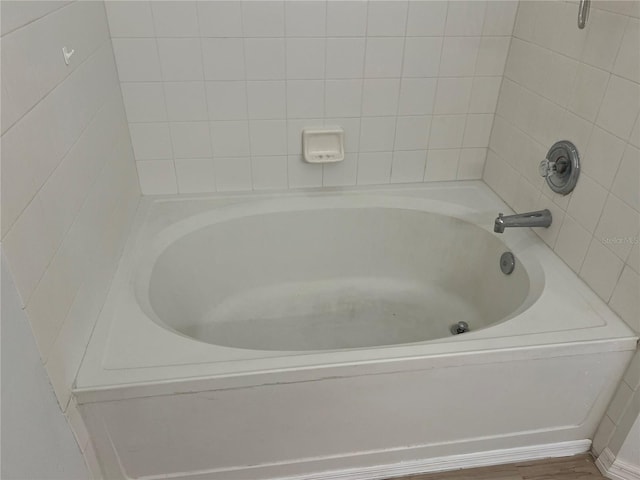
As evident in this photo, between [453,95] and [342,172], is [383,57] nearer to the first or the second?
[453,95]

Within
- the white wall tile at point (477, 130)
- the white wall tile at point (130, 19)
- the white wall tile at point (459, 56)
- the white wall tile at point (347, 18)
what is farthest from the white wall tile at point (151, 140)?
the white wall tile at point (477, 130)

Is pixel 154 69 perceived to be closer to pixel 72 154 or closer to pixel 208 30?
pixel 208 30

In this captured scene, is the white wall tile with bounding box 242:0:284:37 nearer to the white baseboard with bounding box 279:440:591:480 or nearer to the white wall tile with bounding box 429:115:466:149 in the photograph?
the white wall tile with bounding box 429:115:466:149

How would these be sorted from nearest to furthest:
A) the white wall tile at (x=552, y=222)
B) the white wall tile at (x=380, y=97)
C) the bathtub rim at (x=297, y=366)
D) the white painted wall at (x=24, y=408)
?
1. the white painted wall at (x=24, y=408)
2. the bathtub rim at (x=297, y=366)
3. the white wall tile at (x=552, y=222)
4. the white wall tile at (x=380, y=97)

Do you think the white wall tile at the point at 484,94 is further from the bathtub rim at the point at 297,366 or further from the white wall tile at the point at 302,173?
the bathtub rim at the point at 297,366

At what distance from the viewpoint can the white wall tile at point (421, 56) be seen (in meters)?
1.68

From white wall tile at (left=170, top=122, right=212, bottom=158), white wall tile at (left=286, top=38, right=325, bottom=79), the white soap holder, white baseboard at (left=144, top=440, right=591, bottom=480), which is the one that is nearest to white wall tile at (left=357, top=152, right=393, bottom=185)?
the white soap holder

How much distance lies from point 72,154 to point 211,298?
2.62ft

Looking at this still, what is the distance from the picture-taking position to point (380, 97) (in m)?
1.75

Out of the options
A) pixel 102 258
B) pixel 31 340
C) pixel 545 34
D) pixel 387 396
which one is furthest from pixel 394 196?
pixel 31 340

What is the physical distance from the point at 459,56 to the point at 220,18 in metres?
0.85

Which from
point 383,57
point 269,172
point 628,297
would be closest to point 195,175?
point 269,172

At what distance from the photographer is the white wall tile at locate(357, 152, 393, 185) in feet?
6.15

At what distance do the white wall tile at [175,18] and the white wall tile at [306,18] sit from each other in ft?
0.99
